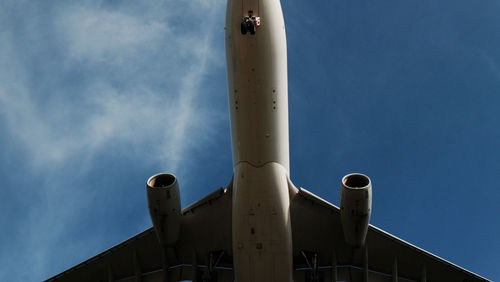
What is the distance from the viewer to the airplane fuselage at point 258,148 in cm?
1483

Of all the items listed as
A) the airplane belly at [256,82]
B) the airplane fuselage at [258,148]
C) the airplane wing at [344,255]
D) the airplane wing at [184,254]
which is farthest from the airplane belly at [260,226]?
the airplane wing at [184,254]

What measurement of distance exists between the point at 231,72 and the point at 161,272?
24.0 ft

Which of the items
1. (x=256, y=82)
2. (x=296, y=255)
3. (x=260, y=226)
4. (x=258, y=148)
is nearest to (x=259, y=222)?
(x=260, y=226)

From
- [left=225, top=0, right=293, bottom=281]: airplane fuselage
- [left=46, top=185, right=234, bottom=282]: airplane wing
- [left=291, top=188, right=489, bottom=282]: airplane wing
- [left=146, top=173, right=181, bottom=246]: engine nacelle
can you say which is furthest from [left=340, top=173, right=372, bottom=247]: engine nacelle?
[left=146, top=173, right=181, bottom=246]: engine nacelle

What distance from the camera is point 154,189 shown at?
15156 mm

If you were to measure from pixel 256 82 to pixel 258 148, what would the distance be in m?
1.85

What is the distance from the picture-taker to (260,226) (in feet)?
49.4

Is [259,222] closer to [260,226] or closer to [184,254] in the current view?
[260,226]

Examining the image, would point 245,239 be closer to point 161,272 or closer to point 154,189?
point 154,189

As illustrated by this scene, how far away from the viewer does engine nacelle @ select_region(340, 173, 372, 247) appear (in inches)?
580

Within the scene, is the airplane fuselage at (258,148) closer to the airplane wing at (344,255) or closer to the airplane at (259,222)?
the airplane at (259,222)

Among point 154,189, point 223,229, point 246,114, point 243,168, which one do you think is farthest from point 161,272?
point 246,114

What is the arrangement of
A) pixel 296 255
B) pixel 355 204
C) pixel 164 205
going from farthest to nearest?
pixel 296 255
pixel 164 205
pixel 355 204

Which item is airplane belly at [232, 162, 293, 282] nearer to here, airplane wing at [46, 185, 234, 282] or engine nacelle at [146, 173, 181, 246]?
engine nacelle at [146, 173, 181, 246]
